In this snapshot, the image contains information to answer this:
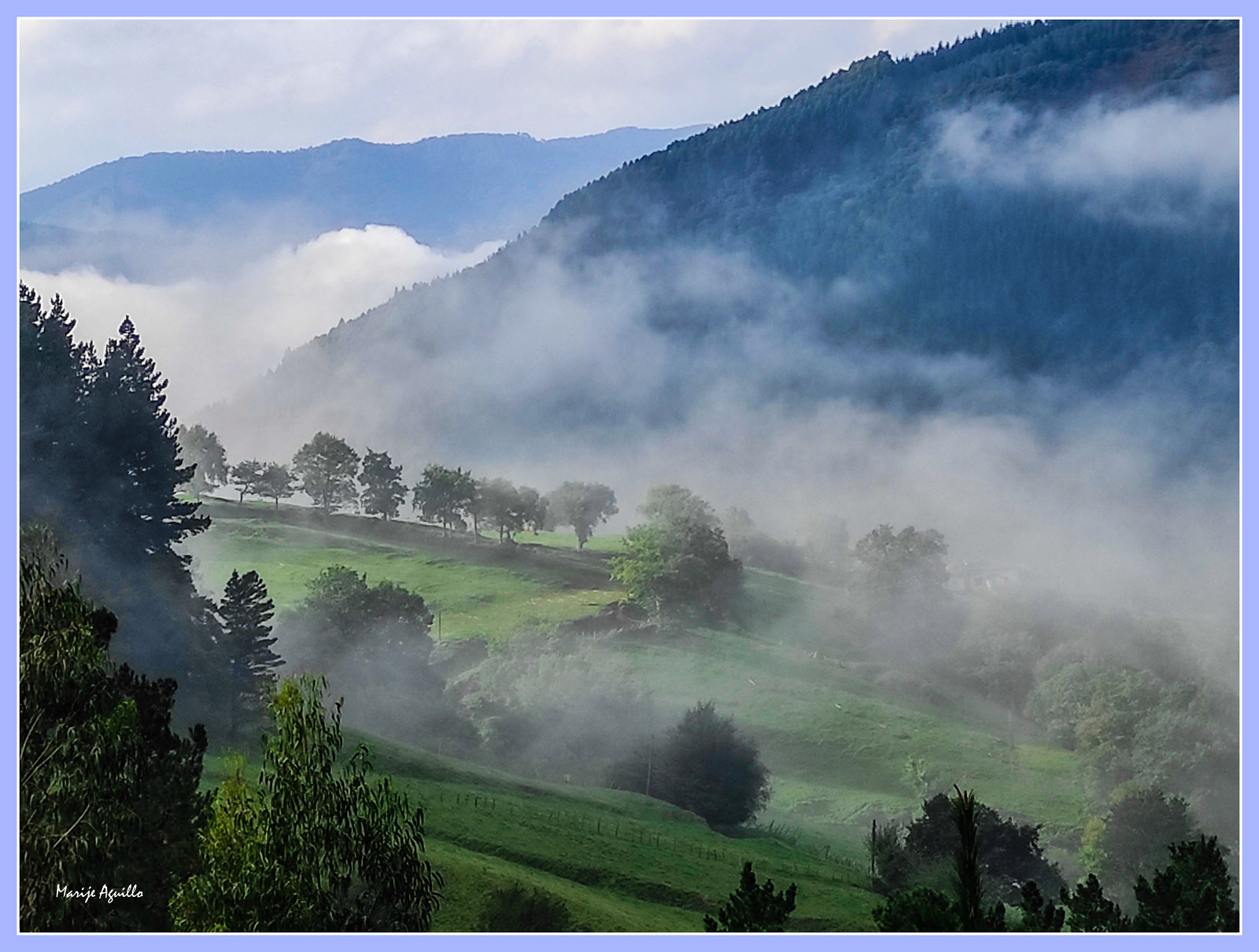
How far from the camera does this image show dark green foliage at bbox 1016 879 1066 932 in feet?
29.8

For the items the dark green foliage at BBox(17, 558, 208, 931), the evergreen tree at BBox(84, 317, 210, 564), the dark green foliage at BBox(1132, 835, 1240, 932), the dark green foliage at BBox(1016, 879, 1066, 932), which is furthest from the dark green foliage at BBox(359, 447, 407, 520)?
the dark green foliage at BBox(1132, 835, 1240, 932)

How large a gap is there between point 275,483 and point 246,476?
0.21m

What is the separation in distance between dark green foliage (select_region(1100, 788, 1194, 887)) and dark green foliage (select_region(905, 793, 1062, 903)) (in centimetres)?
41

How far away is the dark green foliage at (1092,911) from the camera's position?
9.23 metres

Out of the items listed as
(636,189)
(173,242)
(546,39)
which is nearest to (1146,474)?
(636,189)

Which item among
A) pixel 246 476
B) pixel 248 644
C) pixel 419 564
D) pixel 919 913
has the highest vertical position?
pixel 246 476

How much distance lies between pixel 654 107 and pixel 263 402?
376 cm

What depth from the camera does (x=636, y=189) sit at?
10.8 metres

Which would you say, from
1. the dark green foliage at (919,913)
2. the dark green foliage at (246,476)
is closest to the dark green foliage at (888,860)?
the dark green foliage at (919,913)

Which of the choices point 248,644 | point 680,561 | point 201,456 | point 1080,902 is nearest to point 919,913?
point 1080,902

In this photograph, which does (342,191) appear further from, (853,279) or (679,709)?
(679,709)

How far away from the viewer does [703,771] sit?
32.9ft

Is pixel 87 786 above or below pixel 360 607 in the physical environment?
below

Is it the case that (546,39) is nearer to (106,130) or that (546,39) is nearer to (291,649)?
(106,130)
